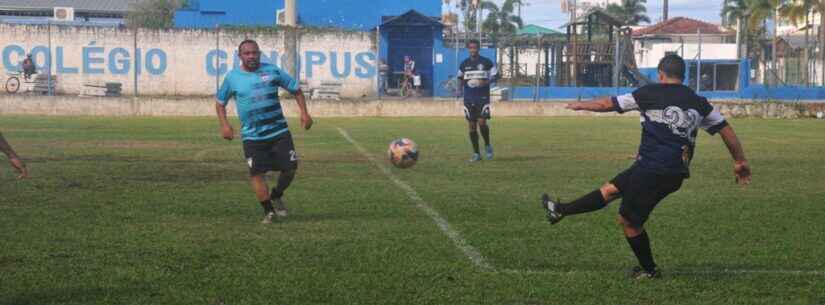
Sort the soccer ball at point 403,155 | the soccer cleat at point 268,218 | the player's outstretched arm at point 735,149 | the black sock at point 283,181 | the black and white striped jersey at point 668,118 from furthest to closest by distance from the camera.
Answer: the soccer ball at point 403,155
the black sock at point 283,181
the soccer cleat at point 268,218
the player's outstretched arm at point 735,149
the black and white striped jersey at point 668,118

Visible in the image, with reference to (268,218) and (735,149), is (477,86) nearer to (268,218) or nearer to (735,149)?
(268,218)

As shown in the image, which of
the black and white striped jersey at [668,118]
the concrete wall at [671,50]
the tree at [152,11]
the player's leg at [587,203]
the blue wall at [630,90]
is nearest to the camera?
the black and white striped jersey at [668,118]

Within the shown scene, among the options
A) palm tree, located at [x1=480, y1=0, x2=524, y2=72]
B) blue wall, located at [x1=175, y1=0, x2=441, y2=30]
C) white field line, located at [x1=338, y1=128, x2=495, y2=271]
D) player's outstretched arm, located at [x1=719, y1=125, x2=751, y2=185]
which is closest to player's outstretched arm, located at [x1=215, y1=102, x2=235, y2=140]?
white field line, located at [x1=338, y1=128, x2=495, y2=271]

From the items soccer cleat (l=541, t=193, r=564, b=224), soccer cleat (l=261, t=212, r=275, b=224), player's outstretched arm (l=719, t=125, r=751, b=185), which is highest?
player's outstretched arm (l=719, t=125, r=751, b=185)

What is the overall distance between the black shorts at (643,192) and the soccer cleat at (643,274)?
29 cm

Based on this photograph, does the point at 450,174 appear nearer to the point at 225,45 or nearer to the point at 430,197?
the point at 430,197

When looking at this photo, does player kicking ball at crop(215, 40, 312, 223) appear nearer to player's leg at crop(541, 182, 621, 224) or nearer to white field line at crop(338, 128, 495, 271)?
white field line at crop(338, 128, 495, 271)

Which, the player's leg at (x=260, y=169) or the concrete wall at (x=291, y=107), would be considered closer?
the player's leg at (x=260, y=169)

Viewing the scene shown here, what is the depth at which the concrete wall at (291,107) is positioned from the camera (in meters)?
33.2

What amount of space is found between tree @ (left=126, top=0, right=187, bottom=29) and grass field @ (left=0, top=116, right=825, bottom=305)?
54.7 meters

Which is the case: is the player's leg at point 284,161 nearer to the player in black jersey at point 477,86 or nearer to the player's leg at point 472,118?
the player's leg at point 472,118

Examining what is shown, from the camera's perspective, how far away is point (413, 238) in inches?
359

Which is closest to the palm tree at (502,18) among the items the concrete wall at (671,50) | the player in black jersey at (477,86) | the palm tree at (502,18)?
the palm tree at (502,18)

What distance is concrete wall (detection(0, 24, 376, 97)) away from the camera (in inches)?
1651
